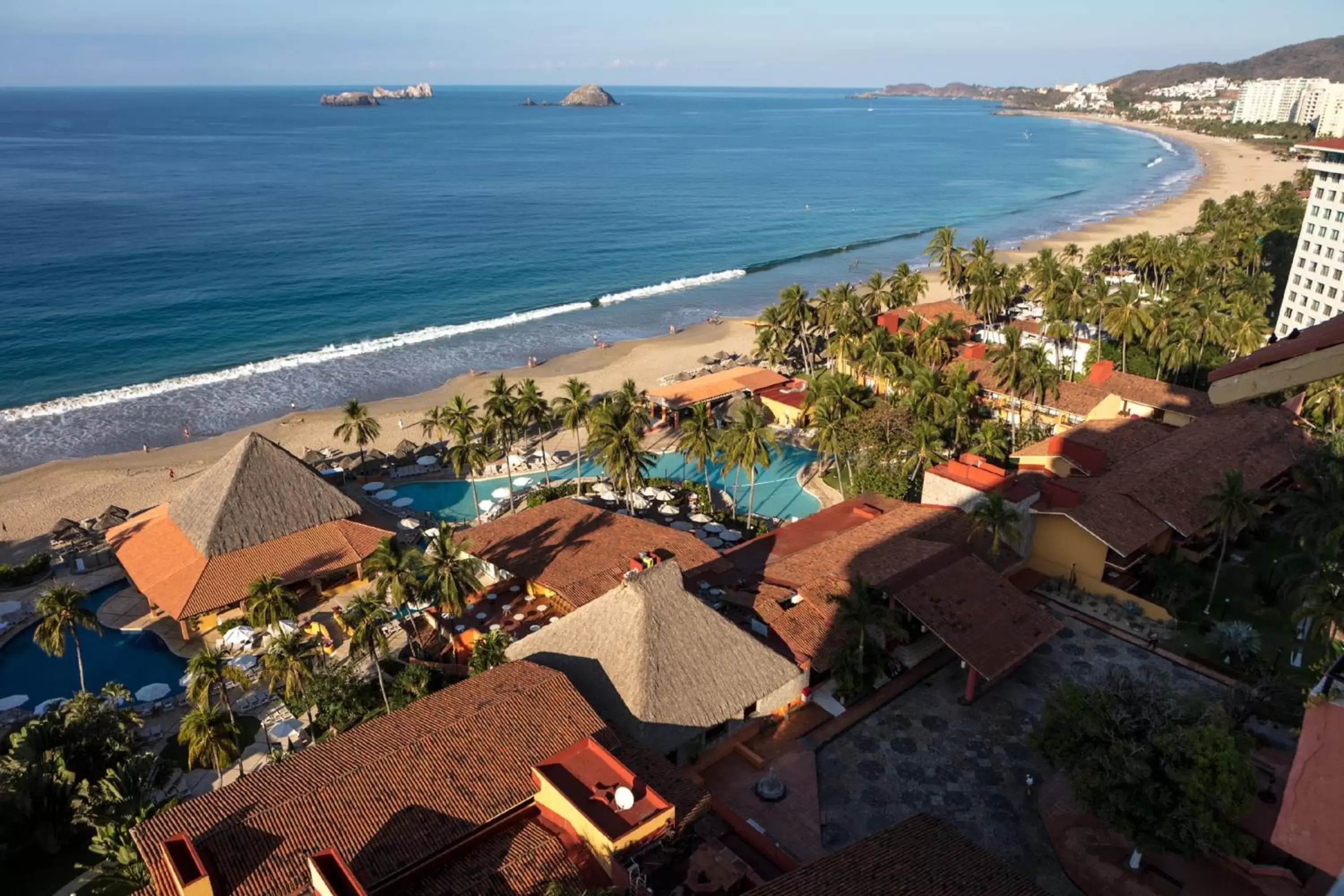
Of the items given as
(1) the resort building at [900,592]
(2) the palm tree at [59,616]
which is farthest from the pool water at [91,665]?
(1) the resort building at [900,592]

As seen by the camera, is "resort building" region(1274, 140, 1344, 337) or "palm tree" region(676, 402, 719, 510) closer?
"palm tree" region(676, 402, 719, 510)

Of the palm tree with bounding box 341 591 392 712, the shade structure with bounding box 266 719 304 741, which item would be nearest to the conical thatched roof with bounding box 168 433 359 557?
the palm tree with bounding box 341 591 392 712

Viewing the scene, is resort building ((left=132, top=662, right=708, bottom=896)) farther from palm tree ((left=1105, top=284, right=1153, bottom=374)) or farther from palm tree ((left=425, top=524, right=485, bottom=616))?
palm tree ((left=1105, top=284, right=1153, bottom=374))

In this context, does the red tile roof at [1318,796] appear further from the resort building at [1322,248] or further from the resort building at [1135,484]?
the resort building at [1322,248]

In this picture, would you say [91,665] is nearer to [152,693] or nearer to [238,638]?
[152,693]

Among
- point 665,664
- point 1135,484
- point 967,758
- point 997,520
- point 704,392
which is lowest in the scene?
point 967,758

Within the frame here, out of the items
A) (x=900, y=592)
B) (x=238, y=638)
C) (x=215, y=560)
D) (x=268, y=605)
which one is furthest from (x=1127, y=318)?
(x=215, y=560)
